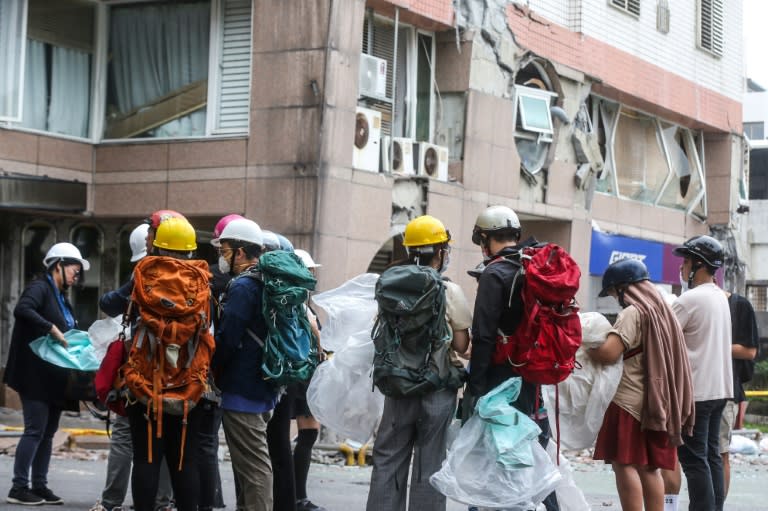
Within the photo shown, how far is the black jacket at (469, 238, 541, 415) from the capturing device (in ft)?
23.4

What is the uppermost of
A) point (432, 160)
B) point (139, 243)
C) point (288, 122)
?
point (288, 122)

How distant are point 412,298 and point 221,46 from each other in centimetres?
972

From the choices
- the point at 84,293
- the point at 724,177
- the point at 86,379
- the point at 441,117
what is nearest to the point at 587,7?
the point at 441,117

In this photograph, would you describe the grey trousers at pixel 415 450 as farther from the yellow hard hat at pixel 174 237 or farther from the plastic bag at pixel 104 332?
the plastic bag at pixel 104 332

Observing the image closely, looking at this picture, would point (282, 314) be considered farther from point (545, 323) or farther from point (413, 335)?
point (545, 323)

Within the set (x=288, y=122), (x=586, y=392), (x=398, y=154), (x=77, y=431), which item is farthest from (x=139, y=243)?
(x=398, y=154)

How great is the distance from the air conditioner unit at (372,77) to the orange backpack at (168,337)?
9.62 metres

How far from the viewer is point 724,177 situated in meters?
25.2

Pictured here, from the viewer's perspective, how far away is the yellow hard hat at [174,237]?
6.94 metres

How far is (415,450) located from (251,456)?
0.90 meters

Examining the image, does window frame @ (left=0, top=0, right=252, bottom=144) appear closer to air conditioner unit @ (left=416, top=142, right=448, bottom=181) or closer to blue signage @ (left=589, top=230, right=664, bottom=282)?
air conditioner unit @ (left=416, top=142, right=448, bottom=181)

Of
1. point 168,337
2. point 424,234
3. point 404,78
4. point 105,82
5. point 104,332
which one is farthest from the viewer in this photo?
point 404,78

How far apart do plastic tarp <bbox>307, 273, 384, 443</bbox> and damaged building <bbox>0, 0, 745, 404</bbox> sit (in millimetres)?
7327

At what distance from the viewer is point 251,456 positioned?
286 inches
